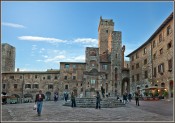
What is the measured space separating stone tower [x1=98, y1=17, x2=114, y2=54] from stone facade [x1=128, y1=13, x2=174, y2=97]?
1921 centimetres

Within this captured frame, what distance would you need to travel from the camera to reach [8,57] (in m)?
64.9

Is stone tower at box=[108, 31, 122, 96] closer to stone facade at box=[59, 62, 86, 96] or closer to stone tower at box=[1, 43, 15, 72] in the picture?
stone facade at box=[59, 62, 86, 96]

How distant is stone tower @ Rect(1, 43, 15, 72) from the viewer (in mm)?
62841

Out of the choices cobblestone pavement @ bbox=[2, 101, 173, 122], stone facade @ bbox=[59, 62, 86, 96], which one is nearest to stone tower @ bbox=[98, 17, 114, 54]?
stone facade @ bbox=[59, 62, 86, 96]

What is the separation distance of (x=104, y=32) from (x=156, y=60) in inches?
1407

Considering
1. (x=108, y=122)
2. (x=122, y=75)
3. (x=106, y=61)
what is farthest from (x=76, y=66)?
(x=108, y=122)

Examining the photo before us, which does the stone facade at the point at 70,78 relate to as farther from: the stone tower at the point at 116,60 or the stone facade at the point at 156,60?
the stone facade at the point at 156,60

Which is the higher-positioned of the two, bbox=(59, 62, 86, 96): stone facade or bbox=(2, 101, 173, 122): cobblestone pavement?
bbox=(59, 62, 86, 96): stone facade

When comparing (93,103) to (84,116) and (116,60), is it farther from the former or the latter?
(116,60)

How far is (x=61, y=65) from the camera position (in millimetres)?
55406

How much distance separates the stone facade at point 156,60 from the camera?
2908cm

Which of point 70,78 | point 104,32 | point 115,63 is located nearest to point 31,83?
point 70,78

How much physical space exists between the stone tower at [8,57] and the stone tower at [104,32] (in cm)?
2704

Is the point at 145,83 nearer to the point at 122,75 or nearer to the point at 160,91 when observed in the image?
the point at 160,91
